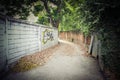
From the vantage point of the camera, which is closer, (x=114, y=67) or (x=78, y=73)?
(x=114, y=67)

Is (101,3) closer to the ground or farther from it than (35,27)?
farther from it

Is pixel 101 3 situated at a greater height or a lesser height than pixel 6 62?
greater

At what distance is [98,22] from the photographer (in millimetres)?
6121

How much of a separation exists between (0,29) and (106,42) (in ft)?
15.3

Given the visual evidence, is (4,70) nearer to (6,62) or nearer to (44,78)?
(6,62)

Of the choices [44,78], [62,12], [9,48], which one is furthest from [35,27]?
[62,12]

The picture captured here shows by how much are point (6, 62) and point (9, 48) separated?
634 mm

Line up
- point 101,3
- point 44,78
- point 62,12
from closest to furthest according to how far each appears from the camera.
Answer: point 44,78 < point 101,3 < point 62,12

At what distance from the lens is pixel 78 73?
4859 millimetres

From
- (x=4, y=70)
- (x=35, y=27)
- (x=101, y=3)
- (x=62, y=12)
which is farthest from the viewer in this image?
(x=62, y=12)

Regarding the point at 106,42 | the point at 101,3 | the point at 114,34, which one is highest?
the point at 101,3

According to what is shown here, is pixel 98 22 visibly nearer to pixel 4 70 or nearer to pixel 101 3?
pixel 101 3

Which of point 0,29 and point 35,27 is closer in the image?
point 0,29

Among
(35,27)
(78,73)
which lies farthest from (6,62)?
(35,27)
